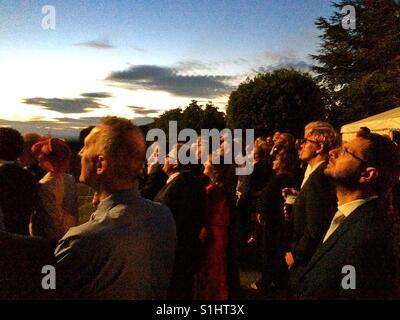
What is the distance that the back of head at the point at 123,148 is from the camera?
1.80 metres

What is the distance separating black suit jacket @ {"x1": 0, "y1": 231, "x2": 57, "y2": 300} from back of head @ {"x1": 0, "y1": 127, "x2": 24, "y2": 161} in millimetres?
2149

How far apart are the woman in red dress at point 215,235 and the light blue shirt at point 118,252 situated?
2.49m

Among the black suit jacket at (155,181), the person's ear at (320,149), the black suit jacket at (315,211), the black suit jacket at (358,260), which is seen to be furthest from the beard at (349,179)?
the black suit jacket at (155,181)

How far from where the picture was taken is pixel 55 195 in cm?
355

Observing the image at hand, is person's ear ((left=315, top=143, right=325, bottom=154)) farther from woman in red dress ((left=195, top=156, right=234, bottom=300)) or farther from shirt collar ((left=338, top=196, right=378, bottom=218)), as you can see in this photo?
shirt collar ((left=338, top=196, right=378, bottom=218))

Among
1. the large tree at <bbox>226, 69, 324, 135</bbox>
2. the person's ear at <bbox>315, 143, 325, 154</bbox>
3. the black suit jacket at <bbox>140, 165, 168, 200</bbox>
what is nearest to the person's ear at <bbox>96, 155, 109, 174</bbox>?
the person's ear at <bbox>315, 143, 325, 154</bbox>

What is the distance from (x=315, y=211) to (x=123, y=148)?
2021 millimetres

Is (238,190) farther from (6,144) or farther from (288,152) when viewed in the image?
(6,144)

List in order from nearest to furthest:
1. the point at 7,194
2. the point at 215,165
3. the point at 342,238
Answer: the point at 342,238, the point at 7,194, the point at 215,165

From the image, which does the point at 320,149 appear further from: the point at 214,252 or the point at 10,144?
the point at 10,144

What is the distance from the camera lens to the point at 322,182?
348 centimetres

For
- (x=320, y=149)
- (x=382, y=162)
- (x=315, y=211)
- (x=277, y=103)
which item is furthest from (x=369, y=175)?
(x=277, y=103)

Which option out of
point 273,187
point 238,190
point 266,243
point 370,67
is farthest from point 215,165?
point 370,67
